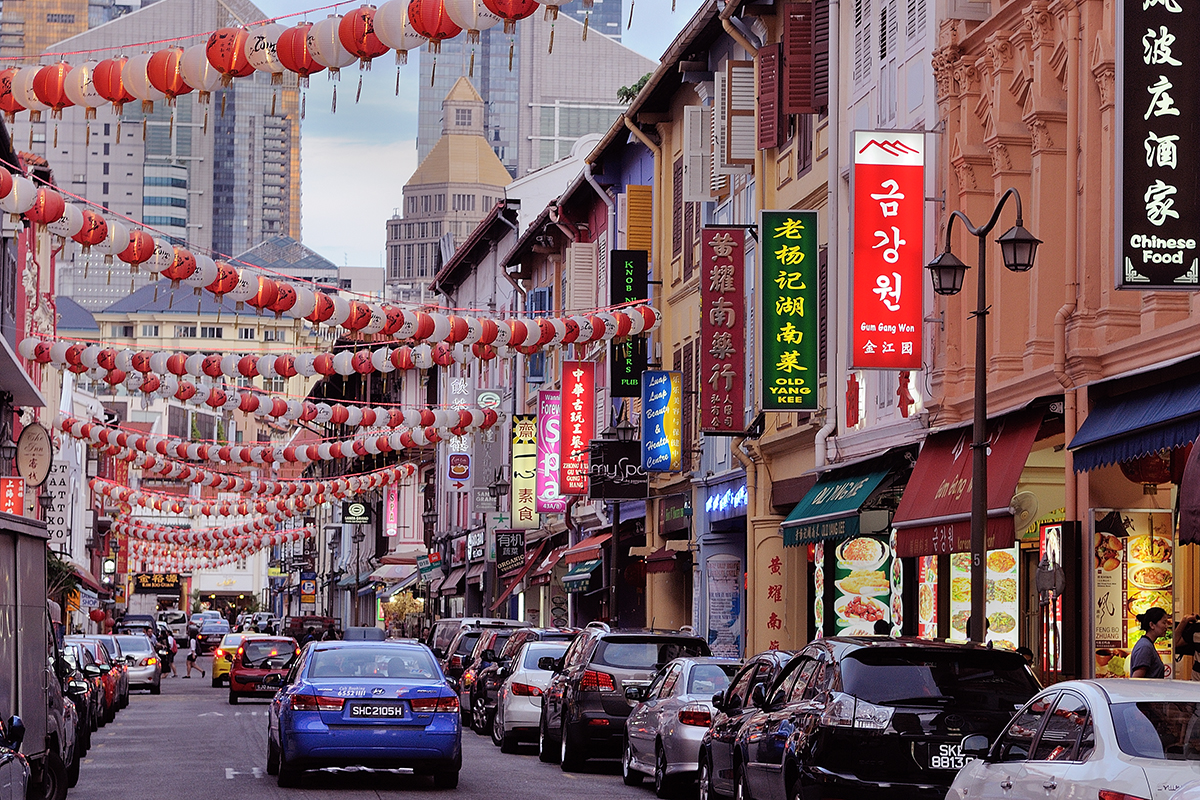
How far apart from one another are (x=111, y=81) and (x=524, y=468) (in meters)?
34.9

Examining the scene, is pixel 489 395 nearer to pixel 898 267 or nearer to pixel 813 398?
pixel 813 398

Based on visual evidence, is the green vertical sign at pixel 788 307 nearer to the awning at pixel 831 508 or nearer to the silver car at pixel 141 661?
the awning at pixel 831 508

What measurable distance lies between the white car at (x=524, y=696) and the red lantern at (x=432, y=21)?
9.94 metres

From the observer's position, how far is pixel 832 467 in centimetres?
2805

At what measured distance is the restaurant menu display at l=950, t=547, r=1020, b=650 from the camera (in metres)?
23.1

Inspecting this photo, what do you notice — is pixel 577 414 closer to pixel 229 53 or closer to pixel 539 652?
pixel 539 652

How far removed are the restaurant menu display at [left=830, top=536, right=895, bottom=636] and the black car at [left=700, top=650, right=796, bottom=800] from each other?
1175 cm

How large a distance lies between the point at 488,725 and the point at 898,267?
10401 millimetres

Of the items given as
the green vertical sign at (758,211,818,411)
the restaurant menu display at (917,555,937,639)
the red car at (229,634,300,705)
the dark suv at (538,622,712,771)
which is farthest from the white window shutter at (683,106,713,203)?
the dark suv at (538,622,712,771)

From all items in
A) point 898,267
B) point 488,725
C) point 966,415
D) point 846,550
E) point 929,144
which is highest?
point 929,144

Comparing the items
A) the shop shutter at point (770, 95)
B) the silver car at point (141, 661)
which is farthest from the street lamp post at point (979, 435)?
the silver car at point (141, 661)

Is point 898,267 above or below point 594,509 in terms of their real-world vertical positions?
above

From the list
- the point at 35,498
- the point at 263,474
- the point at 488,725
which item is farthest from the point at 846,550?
the point at 263,474

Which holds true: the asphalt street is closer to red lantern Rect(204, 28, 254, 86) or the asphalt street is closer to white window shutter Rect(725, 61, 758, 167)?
red lantern Rect(204, 28, 254, 86)
